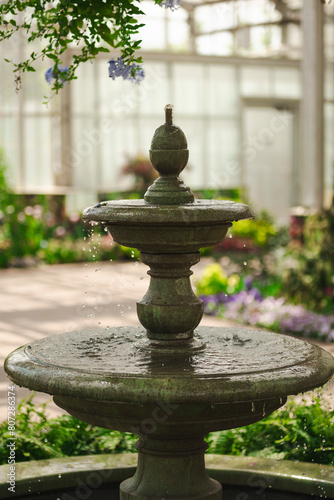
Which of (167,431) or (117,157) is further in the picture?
(117,157)

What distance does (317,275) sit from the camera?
9.14m

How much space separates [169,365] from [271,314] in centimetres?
581

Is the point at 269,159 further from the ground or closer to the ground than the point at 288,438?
further from the ground

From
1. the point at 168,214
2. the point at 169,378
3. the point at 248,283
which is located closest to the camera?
the point at 169,378

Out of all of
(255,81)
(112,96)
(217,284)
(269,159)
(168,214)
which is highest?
(255,81)

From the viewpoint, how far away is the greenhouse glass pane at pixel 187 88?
17.2 m

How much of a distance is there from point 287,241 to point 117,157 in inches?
199

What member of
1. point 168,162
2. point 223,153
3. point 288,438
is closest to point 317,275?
point 288,438

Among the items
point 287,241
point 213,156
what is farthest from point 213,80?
point 287,241

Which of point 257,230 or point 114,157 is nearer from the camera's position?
point 257,230

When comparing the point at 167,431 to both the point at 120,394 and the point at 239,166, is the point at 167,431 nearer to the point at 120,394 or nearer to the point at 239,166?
the point at 120,394

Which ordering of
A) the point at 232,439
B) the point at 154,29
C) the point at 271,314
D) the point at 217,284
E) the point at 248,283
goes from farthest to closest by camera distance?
1. the point at 154,29
2. the point at 217,284
3. the point at 248,283
4. the point at 271,314
5. the point at 232,439

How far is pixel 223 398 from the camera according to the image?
273 centimetres

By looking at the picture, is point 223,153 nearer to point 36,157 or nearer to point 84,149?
point 84,149
